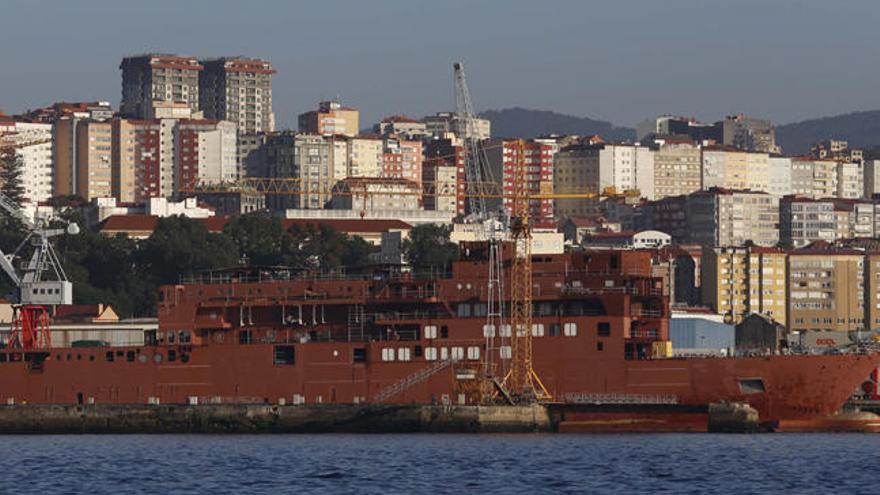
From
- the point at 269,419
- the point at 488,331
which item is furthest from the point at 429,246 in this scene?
the point at 269,419

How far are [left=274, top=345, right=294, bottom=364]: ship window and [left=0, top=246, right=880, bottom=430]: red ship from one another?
0.06m

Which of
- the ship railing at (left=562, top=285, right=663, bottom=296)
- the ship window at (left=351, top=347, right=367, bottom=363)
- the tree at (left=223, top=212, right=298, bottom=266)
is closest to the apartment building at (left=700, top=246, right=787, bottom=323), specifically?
the tree at (left=223, top=212, right=298, bottom=266)

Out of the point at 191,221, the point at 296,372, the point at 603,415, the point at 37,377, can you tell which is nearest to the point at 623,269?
the point at 603,415

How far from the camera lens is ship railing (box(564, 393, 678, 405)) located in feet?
291

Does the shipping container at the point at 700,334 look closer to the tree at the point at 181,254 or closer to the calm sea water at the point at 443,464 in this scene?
the tree at the point at 181,254

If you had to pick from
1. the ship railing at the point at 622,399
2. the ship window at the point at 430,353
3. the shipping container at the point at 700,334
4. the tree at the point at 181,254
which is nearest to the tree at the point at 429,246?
the tree at the point at 181,254

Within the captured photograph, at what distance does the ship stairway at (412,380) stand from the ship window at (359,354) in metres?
1.61

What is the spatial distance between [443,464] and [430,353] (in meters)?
17.3

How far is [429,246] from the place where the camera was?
179m

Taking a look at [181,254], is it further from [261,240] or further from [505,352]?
[505,352]

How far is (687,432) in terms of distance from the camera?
288 feet

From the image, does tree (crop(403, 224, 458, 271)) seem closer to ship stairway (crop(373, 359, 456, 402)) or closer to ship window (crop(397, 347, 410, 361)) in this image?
ship window (crop(397, 347, 410, 361))

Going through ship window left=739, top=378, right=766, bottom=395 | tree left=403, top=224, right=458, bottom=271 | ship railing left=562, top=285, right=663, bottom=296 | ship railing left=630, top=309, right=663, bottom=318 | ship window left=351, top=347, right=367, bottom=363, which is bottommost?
ship window left=739, top=378, right=766, bottom=395

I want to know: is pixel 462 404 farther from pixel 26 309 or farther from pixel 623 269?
pixel 26 309
